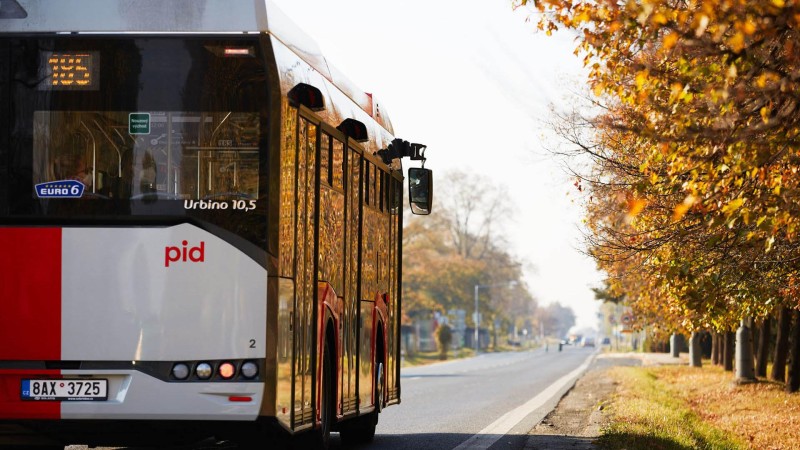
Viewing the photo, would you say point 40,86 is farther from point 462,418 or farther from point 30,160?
point 462,418

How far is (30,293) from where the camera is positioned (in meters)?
9.59

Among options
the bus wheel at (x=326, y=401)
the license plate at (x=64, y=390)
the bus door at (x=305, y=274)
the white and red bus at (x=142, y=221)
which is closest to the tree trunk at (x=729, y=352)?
the bus wheel at (x=326, y=401)

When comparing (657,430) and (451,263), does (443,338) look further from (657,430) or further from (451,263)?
(657,430)

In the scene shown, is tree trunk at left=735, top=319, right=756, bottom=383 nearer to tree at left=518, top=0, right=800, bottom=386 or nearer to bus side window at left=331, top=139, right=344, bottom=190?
tree at left=518, top=0, right=800, bottom=386

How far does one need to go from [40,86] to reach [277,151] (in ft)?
5.64

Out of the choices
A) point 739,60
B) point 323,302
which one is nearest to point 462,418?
point 323,302

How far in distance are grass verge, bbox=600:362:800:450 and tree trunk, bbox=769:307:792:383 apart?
64cm

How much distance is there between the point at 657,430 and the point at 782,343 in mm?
15669

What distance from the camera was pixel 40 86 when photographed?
9680 mm

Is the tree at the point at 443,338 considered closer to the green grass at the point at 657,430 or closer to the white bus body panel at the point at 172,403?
the green grass at the point at 657,430

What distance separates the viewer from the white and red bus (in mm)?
9516

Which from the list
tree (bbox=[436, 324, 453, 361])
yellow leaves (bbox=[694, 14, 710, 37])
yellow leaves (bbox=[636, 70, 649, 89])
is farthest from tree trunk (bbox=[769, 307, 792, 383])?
tree (bbox=[436, 324, 453, 361])

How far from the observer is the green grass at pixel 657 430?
1498 cm

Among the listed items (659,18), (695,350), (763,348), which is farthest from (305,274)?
(695,350)
